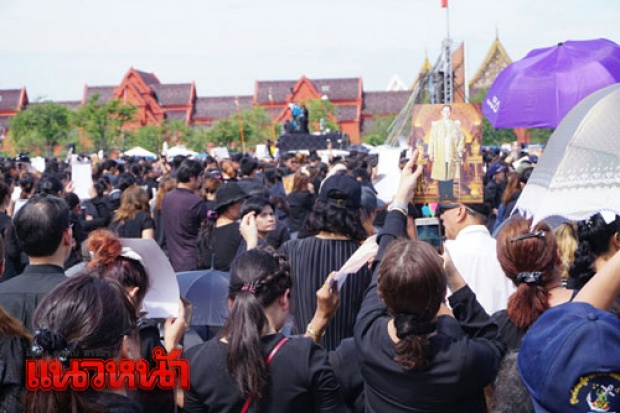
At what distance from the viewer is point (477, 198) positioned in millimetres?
3979

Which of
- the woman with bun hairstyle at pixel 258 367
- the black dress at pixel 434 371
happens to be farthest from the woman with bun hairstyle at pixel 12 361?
the black dress at pixel 434 371

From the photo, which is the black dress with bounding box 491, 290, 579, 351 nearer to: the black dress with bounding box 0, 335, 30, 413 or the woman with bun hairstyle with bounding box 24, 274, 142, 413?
the woman with bun hairstyle with bounding box 24, 274, 142, 413

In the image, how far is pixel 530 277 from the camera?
128 inches

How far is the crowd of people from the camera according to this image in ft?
7.35

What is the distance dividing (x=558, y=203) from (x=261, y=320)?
112 cm

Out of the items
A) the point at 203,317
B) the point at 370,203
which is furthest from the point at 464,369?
the point at 370,203

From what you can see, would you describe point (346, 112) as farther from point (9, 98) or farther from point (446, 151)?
point (446, 151)

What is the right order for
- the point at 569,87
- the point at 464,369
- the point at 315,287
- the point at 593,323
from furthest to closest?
1. the point at 569,87
2. the point at 315,287
3. the point at 464,369
4. the point at 593,323

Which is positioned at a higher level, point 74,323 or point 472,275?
point 74,323

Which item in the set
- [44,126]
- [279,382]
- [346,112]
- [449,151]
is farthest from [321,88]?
[279,382]

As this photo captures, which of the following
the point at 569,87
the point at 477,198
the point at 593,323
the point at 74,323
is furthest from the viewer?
the point at 569,87

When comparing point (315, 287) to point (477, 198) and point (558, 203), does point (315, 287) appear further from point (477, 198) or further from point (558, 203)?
point (558, 203)

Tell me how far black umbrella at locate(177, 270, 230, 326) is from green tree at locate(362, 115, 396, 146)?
49152 mm

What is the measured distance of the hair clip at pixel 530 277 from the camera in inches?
128
